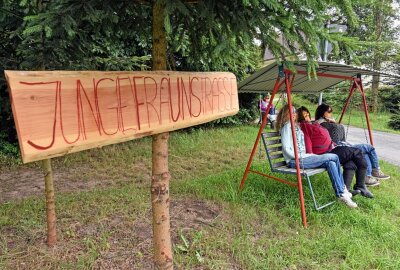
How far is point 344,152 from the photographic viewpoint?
14.6 ft

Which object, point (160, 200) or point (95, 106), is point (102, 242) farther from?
point (95, 106)

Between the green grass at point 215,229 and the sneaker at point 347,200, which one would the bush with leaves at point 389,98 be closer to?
the green grass at point 215,229

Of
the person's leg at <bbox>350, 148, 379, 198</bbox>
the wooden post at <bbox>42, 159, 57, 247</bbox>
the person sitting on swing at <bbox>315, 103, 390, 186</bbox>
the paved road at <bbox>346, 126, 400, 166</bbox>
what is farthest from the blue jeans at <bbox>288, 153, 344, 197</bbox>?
the paved road at <bbox>346, 126, 400, 166</bbox>

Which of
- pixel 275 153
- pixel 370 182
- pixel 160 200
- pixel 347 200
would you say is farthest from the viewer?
pixel 370 182

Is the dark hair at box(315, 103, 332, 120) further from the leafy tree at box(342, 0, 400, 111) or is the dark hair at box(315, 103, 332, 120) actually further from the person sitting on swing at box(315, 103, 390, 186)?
the leafy tree at box(342, 0, 400, 111)

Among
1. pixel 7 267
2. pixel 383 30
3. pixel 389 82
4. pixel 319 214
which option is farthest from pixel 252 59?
pixel 383 30

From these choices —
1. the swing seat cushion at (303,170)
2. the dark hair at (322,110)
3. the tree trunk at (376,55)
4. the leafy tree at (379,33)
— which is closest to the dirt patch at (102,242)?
the swing seat cushion at (303,170)

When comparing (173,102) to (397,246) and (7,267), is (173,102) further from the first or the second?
(397,246)

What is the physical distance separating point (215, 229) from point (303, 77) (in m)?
2.92

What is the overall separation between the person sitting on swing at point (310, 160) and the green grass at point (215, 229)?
0.16 metres

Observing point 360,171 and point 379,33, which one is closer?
point 360,171

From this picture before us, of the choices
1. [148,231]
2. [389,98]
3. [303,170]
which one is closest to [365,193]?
[303,170]

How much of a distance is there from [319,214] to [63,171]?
4.36 metres

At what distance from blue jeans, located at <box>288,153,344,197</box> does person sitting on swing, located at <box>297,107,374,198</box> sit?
0.28 meters
